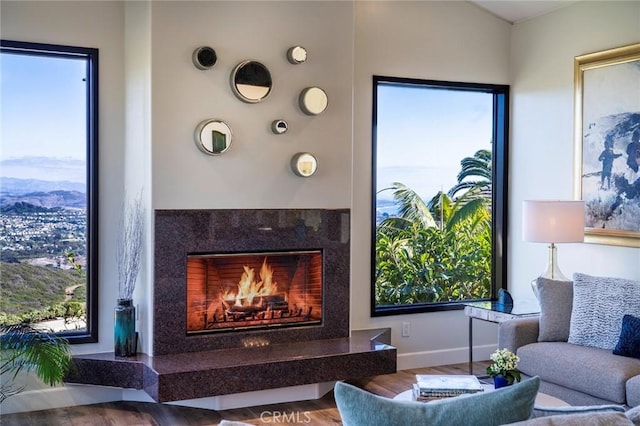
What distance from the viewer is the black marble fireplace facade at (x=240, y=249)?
4.38m

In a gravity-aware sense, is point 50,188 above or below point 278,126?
below

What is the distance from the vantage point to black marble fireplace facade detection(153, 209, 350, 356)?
438 cm

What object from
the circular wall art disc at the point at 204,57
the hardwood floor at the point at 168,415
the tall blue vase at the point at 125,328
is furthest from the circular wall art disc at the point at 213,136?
the hardwood floor at the point at 168,415

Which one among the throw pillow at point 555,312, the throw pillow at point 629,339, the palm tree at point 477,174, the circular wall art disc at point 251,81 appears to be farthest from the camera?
the palm tree at point 477,174

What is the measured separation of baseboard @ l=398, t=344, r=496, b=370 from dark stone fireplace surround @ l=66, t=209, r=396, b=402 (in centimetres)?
66

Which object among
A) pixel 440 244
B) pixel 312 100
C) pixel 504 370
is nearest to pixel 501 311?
pixel 440 244

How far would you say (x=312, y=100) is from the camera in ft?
15.4

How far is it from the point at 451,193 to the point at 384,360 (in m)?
1.71

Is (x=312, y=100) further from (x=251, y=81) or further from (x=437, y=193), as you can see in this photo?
(x=437, y=193)

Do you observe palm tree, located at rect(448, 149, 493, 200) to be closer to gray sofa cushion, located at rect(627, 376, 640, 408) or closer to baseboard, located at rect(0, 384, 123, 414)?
gray sofa cushion, located at rect(627, 376, 640, 408)

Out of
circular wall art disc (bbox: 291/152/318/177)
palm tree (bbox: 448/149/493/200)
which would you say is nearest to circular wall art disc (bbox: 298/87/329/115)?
circular wall art disc (bbox: 291/152/318/177)

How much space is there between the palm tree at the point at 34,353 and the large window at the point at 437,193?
7.57ft

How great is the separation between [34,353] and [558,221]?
11.1ft

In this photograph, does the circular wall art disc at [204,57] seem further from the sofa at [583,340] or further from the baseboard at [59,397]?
the sofa at [583,340]
